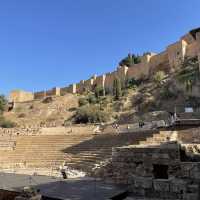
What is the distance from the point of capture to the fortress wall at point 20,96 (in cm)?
5864

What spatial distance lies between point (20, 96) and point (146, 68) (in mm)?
26818

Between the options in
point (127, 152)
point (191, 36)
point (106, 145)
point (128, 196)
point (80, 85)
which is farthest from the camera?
point (80, 85)

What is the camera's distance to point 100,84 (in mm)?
51500

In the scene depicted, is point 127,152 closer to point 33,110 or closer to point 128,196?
point 128,196

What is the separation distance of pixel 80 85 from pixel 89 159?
Answer: 131ft

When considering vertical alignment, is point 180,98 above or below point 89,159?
above

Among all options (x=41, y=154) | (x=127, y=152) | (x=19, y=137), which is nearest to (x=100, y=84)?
(x=19, y=137)

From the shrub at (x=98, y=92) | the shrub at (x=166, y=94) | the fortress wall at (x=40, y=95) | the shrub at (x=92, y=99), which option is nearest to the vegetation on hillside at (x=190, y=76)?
the shrub at (x=166, y=94)

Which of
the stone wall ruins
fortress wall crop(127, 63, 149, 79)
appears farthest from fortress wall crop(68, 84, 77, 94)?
the stone wall ruins

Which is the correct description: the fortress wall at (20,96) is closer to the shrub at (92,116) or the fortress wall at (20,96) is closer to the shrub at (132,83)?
the shrub at (132,83)

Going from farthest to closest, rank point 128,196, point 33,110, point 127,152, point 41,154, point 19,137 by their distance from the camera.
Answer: point 33,110
point 19,137
point 41,154
point 127,152
point 128,196

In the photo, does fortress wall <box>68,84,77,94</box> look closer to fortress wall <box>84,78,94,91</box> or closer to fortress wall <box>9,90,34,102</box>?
fortress wall <box>84,78,94,91</box>

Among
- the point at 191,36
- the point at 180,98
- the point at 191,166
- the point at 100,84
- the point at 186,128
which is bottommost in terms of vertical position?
the point at 191,166

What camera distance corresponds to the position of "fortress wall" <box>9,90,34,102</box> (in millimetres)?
58644
